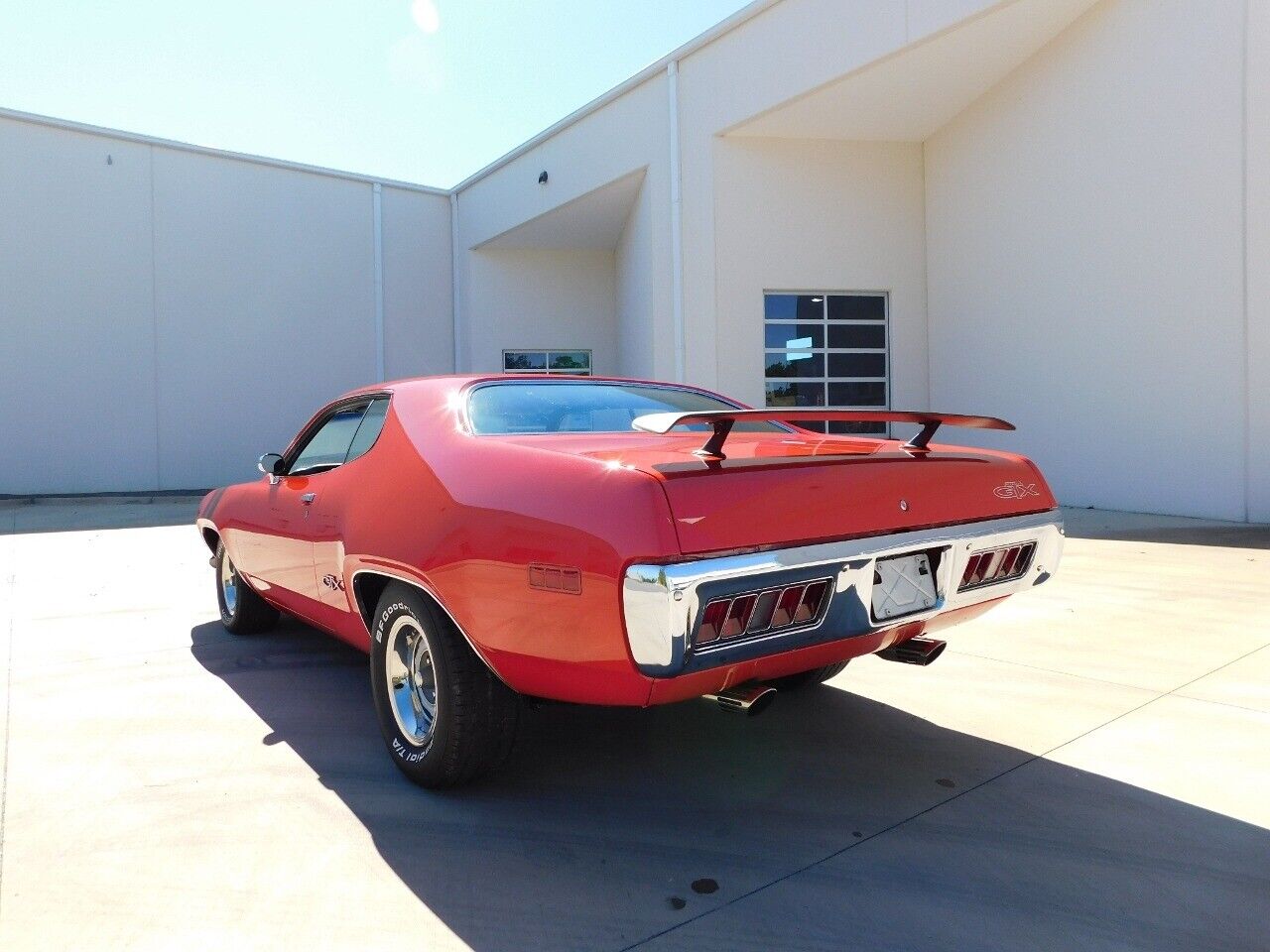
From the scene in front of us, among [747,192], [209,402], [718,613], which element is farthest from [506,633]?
[209,402]

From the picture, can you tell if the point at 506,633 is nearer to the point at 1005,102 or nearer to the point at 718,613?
the point at 718,613

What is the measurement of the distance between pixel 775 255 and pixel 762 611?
35.2 ft

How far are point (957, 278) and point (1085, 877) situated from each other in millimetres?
11023

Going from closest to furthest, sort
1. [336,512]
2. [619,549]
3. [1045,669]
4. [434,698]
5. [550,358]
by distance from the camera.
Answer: [619,549] → [434,698] → [336,512] → [1045,669] → [550,358]

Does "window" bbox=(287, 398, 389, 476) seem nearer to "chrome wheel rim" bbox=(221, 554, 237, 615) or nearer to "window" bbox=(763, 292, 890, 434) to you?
"chrome wheel rim" bbox=(221, 554, 237, 615)

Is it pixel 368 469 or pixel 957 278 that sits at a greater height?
pixel 957 278

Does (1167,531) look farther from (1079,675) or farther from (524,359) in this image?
(524,359)

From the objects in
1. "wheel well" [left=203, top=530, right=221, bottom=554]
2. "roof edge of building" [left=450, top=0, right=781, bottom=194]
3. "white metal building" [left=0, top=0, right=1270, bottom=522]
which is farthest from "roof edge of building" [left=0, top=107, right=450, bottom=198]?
"wheel well" [left=203, top=530, right=221, bottom=554]

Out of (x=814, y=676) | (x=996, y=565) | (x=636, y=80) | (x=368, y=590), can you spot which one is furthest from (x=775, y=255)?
(x=368, y=590)

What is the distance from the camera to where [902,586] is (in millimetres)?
2451

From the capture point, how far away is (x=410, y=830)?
8.04 ft

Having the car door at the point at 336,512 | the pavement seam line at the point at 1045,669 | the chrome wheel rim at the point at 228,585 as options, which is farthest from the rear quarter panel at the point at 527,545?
the pavement seam line at the point at 1045,669

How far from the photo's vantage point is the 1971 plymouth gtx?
2068mm

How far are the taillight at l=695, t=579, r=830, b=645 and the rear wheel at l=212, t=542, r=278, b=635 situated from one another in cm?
319
